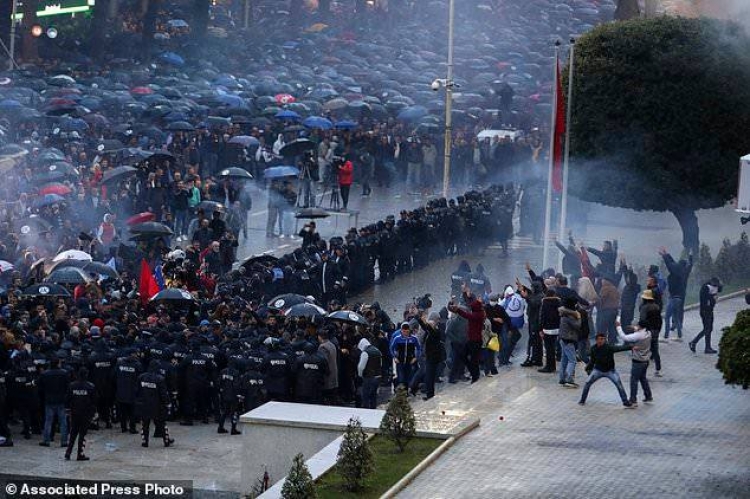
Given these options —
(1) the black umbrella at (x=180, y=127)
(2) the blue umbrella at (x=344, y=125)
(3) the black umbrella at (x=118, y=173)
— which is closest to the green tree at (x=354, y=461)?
(3) the black umbrella at (x=118, y=173)

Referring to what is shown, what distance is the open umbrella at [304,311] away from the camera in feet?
91.7

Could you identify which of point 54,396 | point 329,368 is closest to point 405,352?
point 329,368

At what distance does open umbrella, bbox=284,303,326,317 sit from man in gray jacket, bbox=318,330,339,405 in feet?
4.36

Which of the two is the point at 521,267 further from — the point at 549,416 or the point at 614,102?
the point at 549,416

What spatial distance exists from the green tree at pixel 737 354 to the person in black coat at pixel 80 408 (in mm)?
8448

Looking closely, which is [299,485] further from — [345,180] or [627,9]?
[627,9]

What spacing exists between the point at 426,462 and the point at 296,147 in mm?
24479

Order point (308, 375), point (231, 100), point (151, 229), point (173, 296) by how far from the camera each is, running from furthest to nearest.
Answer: point (231, 100) → point (151, 229) → point (173, 296) → point (308, 375)

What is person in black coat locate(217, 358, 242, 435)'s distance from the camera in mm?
25734

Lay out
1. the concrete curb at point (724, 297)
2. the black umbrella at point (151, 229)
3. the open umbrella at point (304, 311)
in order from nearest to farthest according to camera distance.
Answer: the open umbrella at point (304, 311) → the concrete curb at point (724, 297) → the black umbrella at point (151, 229)

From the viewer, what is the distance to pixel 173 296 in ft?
96.7

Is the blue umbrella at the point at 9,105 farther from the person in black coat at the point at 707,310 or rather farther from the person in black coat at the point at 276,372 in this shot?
the person in black coat at the point at 707,310

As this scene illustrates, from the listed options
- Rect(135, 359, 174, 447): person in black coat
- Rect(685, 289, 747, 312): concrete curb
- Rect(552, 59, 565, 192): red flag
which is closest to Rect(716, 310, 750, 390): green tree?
Rect(135, 359, 174, 447): person in black coat

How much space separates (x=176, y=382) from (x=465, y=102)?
124 feet
